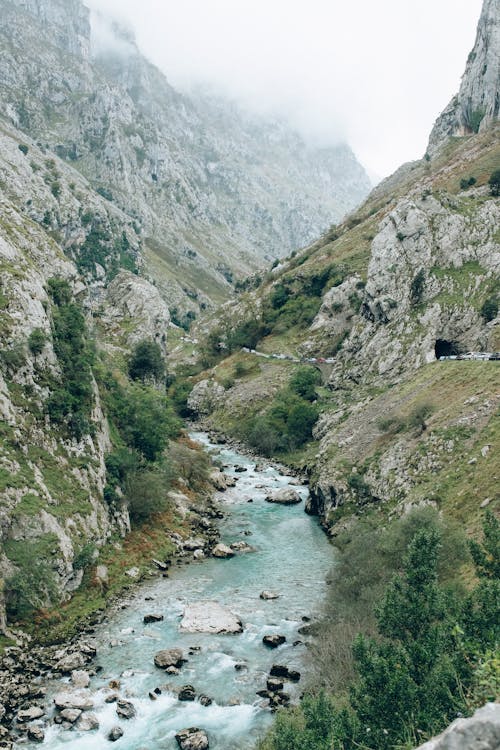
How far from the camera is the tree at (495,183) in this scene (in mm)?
123594

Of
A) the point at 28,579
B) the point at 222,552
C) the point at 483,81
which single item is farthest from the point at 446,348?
the point at 483,81

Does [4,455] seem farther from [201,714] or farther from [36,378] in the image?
[201,714]

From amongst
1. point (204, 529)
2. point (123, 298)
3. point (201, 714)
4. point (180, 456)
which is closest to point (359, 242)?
point (123, 298)

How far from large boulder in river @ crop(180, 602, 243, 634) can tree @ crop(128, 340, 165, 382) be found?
287 ft

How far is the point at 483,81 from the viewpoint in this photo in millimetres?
176625

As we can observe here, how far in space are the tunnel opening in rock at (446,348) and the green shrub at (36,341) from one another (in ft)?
225

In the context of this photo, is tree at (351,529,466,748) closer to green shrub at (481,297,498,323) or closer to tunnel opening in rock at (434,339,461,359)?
tunnel opening in rock at (434,339,461,359)

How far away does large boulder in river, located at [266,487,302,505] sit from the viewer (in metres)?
76.6

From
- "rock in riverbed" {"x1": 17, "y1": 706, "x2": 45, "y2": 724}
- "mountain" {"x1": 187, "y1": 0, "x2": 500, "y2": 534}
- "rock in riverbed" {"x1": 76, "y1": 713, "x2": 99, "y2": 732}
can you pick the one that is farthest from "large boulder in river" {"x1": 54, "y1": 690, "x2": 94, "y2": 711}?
"mountain" {"x1": 187, "y1": 0, "x2": 500, "y2": 534}

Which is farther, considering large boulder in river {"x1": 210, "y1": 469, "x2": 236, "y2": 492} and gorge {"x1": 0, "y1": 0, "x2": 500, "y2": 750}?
large boulder in river {"x1": 210, "y1": 469, "x2": 236, "y2": 492}

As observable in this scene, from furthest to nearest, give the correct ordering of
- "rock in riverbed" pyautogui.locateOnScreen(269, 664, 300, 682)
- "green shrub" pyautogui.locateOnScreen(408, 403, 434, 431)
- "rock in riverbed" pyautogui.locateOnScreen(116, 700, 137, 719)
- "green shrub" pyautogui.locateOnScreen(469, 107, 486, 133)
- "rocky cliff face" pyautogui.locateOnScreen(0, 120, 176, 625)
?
"green shrub" pyautogui.locateOnScreen(469, 107, 486, 133) → "green shrub" pyautogui.locateOnScreen(408, 403, 434, 431) → "rocky cliff face" pyautogui.locateOnScreen(0, 120, 176, 625) → "rock in riverbed" pyautogui.locateOnScreen(269, 664, 300, 682) → "rock in riverbed" pyautogui.locateOnScreen(116, 700, 137, 719)

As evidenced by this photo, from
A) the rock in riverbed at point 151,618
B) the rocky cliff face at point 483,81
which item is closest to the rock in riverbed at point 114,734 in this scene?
the rock in riverbed at point 151,618

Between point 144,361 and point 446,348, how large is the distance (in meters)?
67.3

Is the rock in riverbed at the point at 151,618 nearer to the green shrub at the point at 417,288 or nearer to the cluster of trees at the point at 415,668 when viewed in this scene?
the cluster of trees at the point at 415,668
